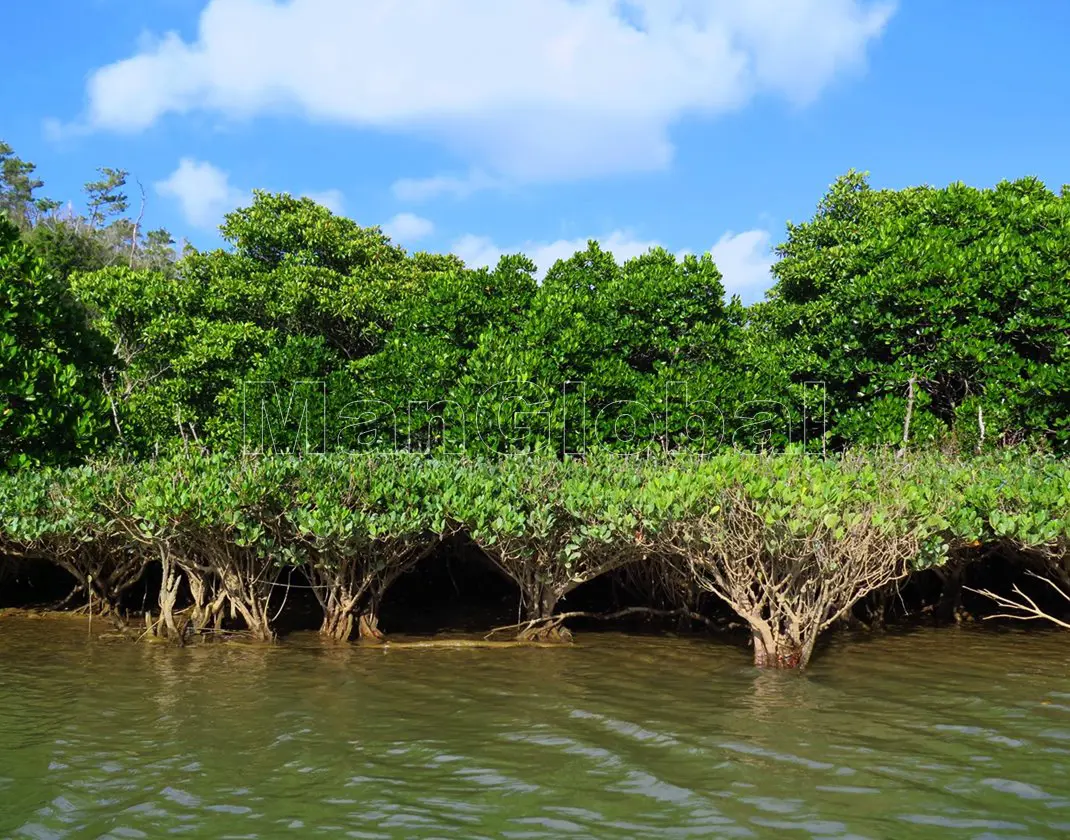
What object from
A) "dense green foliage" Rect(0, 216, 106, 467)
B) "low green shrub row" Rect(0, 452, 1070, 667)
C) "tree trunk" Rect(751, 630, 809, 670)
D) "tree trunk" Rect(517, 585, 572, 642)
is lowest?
"tree trunk" Rect(751, 630, 809, 670)

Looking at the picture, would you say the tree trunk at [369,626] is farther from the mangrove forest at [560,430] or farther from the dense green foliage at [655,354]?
the dense green foliage at [655,354]

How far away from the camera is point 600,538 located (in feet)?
38.8

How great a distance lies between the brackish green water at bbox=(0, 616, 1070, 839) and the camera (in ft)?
23.8

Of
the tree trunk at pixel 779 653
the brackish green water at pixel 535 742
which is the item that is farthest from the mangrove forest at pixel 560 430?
the brackish green water at pixel 535 742

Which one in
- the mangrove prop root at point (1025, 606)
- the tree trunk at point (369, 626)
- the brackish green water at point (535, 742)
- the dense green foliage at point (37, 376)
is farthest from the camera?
the dense green foliage at point (37, 376)

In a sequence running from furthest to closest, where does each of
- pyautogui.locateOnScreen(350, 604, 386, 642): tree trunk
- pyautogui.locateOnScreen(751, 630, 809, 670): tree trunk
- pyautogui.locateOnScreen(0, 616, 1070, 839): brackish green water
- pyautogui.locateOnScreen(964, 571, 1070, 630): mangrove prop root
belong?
pyautogui.locateOnScreen(350, 604, 386, 642): tree trunk → pyautogui.locateOnScreen(964, 571, 1070, 630): mangrove prop root → pyautogui.locateOnScreen(751, 630, 809, 670): tree trunk → pyautogui.locateOnScreen(0, 616, 1070, 839): brackish green water

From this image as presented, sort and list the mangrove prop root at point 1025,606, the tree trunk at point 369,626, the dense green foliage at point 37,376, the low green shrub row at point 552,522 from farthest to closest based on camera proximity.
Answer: the dense green foliage at point 37,376, the tree trunk at point 369,626, the mangrove prop root at point 1025,606, the low green shrub row at point 552,522

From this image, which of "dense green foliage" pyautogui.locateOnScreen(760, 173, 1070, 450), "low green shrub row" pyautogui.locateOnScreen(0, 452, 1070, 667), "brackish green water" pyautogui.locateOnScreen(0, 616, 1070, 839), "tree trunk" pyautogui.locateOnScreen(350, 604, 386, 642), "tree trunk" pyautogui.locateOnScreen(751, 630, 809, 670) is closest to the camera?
"brackish green water" pyautogui.locateOnScreen(0, 616, 1070, 839)

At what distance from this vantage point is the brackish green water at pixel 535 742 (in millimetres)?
7266

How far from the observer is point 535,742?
9.13 meters

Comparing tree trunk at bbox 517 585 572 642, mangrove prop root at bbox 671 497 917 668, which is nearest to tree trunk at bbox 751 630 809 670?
mangrove prop root at bbox 671 497 917 668

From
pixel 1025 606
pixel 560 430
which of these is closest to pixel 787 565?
pixel 1025 606

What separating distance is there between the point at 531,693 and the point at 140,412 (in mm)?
17237

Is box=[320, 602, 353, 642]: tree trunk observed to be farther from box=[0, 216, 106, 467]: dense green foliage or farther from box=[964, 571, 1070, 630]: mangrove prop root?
box=[964, 571, 1070, 630]: mangrove prop root
